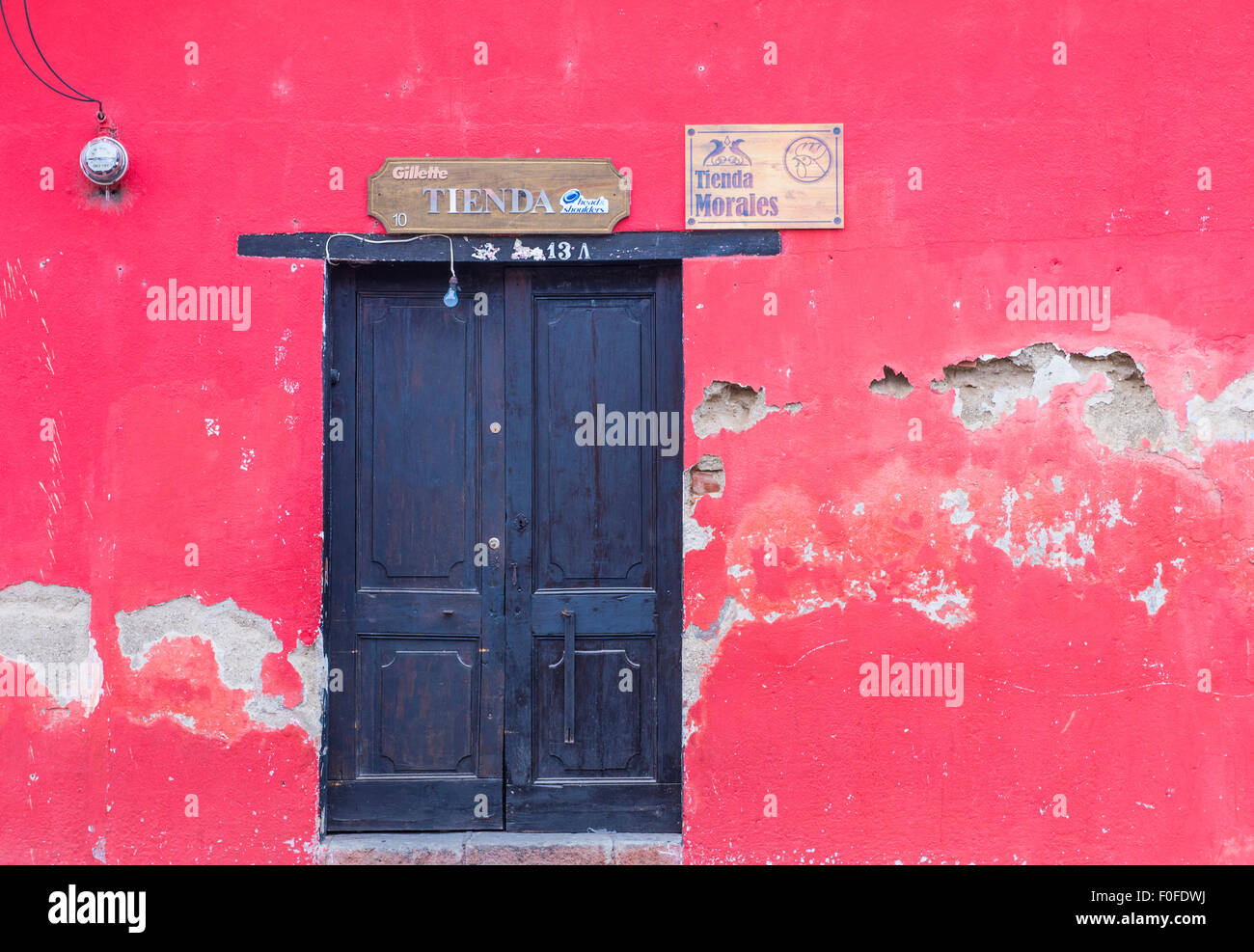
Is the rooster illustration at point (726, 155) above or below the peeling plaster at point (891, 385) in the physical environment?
above

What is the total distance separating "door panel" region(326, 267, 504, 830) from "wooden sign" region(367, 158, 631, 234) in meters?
0.25

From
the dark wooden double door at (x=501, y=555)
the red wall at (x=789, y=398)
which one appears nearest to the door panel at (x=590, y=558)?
the dark wooden double door at (x=501, y=555)

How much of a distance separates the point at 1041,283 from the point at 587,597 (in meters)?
2.31

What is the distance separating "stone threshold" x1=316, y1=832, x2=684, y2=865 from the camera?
12.1 ft

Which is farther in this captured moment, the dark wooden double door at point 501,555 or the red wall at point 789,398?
the dark wooden double door at point 501,555

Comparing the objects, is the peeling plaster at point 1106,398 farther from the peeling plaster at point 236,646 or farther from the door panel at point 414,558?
the peeling plaster at point 236,646

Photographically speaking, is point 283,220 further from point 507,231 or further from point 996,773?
point 996,773

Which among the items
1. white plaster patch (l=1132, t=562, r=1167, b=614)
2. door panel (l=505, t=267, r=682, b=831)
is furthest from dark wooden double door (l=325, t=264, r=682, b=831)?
white plaster patch (l=1132, t=562, r=1167, b=614)

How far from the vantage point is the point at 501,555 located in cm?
388

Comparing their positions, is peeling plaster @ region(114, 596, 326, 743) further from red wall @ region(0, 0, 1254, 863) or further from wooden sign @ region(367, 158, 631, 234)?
wooden sign @ region(367, 158, 631, 234)

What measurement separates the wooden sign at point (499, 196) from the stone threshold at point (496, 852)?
2.55m

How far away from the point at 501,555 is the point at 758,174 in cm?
194

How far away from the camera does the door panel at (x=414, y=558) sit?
3.84 metres

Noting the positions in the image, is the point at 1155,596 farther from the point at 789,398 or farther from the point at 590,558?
the point at 590,558
